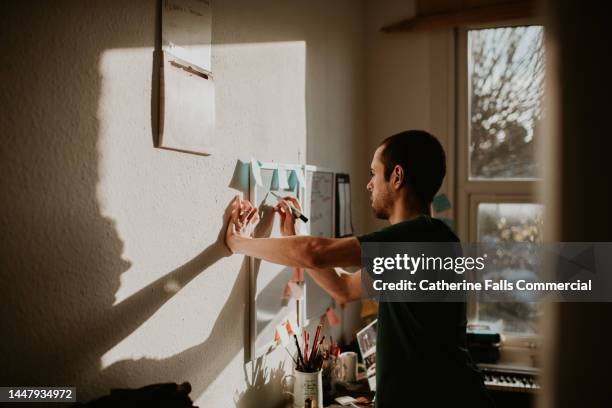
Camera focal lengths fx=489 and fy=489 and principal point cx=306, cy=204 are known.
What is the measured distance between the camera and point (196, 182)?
1258 millimetres

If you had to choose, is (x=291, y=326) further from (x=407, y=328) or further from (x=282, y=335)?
(x=407, y=328)

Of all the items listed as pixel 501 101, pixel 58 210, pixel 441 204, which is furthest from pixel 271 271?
pixel 501 101

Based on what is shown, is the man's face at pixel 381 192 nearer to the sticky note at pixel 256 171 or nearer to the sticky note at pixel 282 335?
the sticky note at pixel 256 171

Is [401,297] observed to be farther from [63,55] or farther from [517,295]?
[517,295]

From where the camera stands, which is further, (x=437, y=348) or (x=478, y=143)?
(x=478, y=143)

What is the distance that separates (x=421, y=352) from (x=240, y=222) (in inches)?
25.2

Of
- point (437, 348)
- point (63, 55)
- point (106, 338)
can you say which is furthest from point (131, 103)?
point (437, 348)

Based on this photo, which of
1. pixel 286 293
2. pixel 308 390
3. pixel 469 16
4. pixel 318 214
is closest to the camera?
pixel 308 390

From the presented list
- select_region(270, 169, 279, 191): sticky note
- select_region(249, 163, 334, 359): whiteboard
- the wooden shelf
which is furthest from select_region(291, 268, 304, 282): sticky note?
the wooden shelf

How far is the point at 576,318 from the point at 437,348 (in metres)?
1.07

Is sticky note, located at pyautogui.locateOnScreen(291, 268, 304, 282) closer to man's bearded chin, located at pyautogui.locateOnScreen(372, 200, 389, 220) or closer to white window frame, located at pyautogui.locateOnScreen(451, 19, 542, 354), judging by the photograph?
man's bearded chin, located at pyautogui.locateOnScreen(372, 200, 389, 220)

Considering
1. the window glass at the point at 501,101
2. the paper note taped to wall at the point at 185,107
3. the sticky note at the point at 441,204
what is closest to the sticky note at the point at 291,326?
the paper note taped to wall at the point at 185,107

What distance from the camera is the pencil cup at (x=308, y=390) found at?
1684 mm

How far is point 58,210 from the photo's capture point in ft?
2.77
